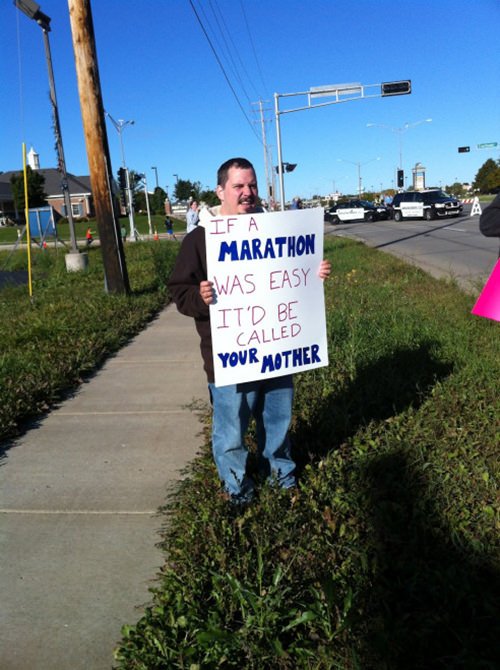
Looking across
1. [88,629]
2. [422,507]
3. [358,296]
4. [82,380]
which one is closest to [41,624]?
[88,629]

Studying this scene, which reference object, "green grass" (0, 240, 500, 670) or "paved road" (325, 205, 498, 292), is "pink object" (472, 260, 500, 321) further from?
"paved road" (325, 205, 498, 292)

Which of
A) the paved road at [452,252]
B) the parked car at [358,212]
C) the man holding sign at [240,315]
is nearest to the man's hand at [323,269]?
the man holding sign at [240,315]

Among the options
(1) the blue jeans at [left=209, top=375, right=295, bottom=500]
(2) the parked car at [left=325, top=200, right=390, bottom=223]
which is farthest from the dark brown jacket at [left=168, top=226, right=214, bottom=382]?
(2) the parked car at [left=325, top=200, right=390, bottom=223]

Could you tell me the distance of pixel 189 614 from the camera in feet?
7.04

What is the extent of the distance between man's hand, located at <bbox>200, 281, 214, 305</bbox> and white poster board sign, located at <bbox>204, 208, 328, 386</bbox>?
0.04m

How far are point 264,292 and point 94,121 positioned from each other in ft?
23.4

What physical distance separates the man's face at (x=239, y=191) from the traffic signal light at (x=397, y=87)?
25.4 metres

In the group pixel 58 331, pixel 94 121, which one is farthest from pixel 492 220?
pixel 94 121

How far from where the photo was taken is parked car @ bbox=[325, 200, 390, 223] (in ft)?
124

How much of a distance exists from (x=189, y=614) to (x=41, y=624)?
62 centimetres

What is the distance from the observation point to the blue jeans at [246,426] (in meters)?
2.76

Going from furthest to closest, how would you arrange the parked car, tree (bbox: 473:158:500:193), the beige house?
tree (bbox: 473:158:500:193) → the beige house → the parked car

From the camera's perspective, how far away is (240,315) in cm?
277

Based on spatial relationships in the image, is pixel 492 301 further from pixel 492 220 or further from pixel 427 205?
pixel 427 205
